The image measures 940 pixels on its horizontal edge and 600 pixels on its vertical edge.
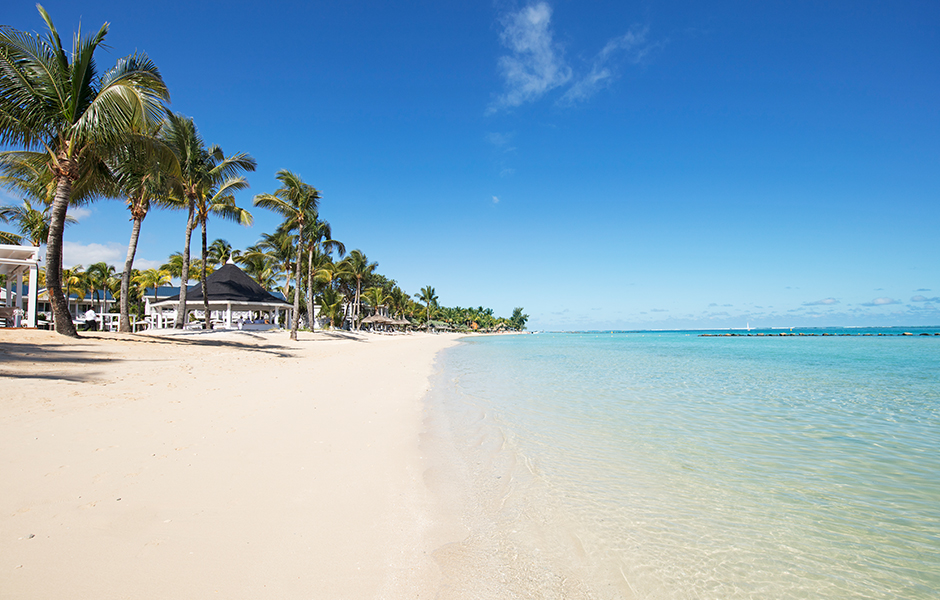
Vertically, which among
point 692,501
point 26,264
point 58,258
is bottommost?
point 692,501

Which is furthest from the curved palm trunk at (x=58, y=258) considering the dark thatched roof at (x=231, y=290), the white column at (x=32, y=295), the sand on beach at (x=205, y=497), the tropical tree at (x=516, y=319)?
the tropical tree at (x=516, y=319)

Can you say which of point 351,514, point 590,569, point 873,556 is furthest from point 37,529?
point 873,556

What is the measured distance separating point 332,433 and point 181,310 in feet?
69.8

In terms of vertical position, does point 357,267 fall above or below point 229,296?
above

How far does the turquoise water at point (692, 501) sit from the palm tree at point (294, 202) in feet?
78.7

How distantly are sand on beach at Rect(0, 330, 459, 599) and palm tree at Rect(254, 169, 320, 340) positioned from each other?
22.8 meters

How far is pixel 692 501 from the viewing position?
3.73 m

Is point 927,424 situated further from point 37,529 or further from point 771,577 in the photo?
point 37,529

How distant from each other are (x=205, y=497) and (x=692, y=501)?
3977 millimetres

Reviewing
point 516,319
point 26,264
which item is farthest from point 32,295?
point 516,319

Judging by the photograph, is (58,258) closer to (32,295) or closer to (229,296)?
(32,295)

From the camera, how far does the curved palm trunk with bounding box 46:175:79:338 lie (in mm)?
12070

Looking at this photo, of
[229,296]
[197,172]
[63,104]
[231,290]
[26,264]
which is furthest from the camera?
[231,290]

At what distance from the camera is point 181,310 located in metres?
22.0
